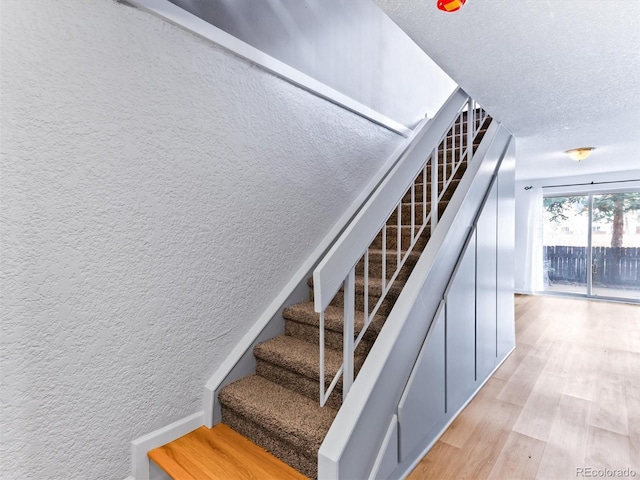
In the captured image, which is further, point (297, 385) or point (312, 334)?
point (312, 334)

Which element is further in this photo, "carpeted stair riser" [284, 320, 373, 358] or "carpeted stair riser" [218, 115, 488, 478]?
"carpeted stair riser" [284, 320, 373, 358]

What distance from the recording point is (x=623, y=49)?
1.55 meters

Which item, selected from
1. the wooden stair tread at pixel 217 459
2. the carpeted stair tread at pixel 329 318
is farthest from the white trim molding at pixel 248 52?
the wooden stair tread at pixel 217 459

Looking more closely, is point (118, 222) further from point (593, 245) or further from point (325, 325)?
point (593, 245)

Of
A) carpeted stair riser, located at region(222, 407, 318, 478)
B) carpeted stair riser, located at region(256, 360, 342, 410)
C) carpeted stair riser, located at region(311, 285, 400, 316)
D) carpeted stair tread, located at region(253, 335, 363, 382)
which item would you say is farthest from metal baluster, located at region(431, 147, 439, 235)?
carpeted stair riser, located at region(222, 407, 318, 478)

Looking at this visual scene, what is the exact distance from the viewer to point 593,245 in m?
5.52

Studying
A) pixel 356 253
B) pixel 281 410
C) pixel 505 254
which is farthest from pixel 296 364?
pixel 505 254

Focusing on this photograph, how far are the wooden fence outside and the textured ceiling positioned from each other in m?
3.57

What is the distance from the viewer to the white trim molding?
4.44 ft

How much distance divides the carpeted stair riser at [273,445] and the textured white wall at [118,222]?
0.22 meters

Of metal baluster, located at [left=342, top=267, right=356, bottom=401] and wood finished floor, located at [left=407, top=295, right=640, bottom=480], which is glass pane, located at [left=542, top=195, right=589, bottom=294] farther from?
metal baluster, located at [left=342, top=267, right=356, bottom=401]

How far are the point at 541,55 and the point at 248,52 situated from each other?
1.48 meters

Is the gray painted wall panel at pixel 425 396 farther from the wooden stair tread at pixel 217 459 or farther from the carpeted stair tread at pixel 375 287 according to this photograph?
the wooden stair tread at pixel 217 459

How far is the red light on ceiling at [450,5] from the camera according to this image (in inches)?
48.9
